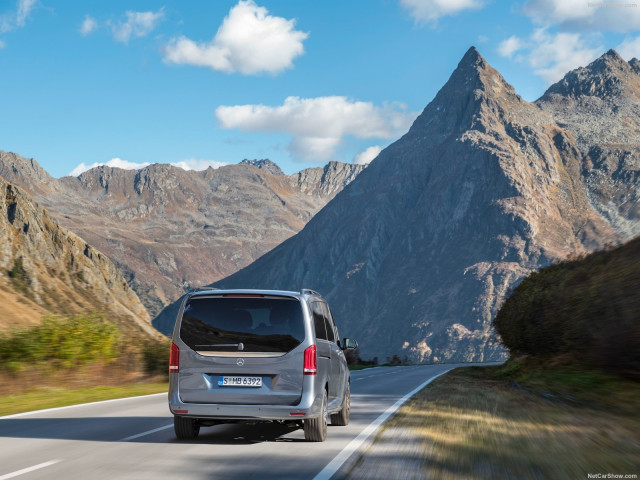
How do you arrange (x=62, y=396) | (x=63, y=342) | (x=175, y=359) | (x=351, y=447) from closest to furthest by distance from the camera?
(x=351, y=447)
(x=175, y=359)
(x=62, y=396)
(x=63, y=342)

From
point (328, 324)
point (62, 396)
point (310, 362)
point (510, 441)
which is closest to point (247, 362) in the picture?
point (310, 362)

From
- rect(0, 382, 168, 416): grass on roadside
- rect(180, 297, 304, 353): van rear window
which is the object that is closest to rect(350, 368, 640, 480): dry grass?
rect(180, 297, 304, 353): van rear window

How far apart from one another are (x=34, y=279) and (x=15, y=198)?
27986 mm

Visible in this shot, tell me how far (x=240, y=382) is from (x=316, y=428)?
1167 millimetres

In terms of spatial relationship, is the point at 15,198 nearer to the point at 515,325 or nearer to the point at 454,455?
the point at 515,325

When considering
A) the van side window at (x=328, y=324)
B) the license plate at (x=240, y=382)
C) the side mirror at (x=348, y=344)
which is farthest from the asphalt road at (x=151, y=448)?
the van side window at (x=328, y=324)

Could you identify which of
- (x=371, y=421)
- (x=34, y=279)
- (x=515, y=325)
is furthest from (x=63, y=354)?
(x=34, y=279)

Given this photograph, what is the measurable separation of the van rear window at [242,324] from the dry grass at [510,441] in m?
1.79

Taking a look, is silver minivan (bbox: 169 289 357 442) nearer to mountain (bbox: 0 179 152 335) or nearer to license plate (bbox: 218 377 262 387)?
license plate (bbox: 218 377 262 387)

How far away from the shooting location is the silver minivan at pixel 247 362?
8.78 m

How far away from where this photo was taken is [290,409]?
28.7ft

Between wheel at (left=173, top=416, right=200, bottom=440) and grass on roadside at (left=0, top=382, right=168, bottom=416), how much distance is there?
4407 mm

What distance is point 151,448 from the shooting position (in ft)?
28.7

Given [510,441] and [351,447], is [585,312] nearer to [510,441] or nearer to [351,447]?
[510,441]
